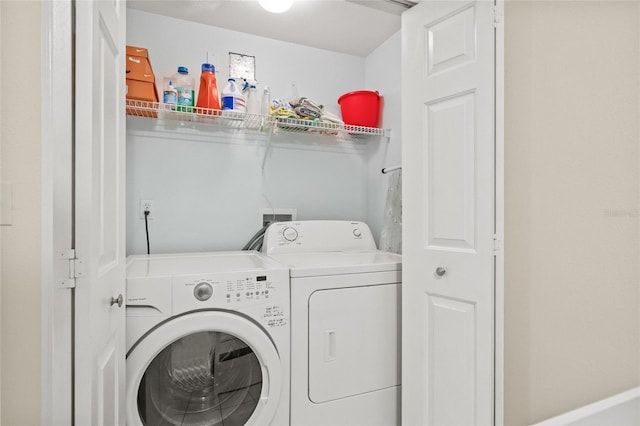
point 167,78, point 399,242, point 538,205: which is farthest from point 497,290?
point 167,78

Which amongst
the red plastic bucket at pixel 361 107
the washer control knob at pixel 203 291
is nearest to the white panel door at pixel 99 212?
the washer control knob at pixel 203 291

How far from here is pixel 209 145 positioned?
7.16 ft

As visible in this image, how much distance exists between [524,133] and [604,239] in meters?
0.45

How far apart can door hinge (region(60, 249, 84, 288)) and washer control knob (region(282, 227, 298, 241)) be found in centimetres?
133

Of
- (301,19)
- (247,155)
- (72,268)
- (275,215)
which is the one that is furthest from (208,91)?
(72,268)

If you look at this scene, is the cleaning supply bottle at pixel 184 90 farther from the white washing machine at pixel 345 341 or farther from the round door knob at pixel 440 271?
the round door knob at pixel 440 271

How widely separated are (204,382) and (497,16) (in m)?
1.88

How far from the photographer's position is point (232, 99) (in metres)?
1.99

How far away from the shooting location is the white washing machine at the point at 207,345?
1259 mm

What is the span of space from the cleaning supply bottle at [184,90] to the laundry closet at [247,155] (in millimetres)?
153

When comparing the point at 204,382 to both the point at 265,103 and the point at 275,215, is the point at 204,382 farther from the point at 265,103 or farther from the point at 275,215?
the point at 265,103

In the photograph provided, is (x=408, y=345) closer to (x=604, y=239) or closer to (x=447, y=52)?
(x=604, y=239)

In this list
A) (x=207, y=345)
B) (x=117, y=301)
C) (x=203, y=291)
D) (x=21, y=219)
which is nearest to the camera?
(x=21, y=219)

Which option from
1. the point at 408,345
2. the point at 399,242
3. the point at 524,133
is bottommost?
the point at 408,345
